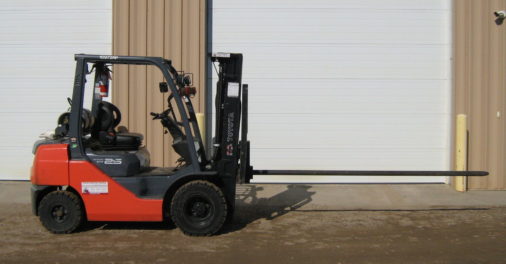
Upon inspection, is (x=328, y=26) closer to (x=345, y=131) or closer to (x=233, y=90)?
(x=345, y=131)

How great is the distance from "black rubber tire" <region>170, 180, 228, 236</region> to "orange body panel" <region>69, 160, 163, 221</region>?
261mm

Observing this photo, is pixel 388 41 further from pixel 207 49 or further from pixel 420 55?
pixel 207 49

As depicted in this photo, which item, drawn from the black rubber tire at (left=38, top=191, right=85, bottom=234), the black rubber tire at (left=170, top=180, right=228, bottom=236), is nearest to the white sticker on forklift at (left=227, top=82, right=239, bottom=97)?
the black rubber tire at (left=170, top=180, right=228, bottom=236)

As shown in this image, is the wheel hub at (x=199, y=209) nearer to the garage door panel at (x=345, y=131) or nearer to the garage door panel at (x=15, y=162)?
the garage door panel at (x=345, y=131)

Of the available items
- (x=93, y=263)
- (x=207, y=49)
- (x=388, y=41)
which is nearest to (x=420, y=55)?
(x=388, y=41)

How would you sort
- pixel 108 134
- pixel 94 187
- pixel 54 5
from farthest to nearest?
pixel 54 5 → pixel 108 134 → pixel 94 187

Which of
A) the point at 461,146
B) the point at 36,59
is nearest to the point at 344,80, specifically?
the point at 461,146

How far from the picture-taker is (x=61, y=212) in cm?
680

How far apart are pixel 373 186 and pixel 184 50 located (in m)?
4.63

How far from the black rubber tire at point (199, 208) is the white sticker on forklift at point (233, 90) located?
1.26m

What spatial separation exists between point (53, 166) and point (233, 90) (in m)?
2.58

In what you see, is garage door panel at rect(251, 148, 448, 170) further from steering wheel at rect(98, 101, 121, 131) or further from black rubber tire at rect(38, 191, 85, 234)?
black rubber tire at rect(38, 191, 85, 234)

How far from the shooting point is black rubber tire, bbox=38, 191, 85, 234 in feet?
22.1

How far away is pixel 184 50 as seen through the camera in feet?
32.9
